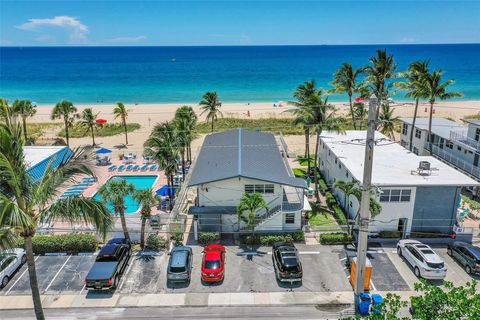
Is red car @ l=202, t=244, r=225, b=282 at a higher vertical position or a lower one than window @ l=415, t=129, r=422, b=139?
lower

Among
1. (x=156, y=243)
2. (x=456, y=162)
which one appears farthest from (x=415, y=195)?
(x=156, y=243)

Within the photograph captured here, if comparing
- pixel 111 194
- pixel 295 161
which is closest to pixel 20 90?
pixel 295 161

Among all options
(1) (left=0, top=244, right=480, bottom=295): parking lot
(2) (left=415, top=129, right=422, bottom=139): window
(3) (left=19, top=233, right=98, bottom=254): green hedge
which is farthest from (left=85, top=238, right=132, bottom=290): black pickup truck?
(2) (left=415, top=129, right=422, bottom=139): window

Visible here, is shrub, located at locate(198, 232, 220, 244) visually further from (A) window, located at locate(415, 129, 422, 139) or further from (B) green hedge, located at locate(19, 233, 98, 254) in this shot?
(A) window, located at locate(415, 129, 422, 139)

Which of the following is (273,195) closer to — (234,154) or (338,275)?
(234,154)

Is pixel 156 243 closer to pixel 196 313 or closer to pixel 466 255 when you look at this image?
pixel 196 313
